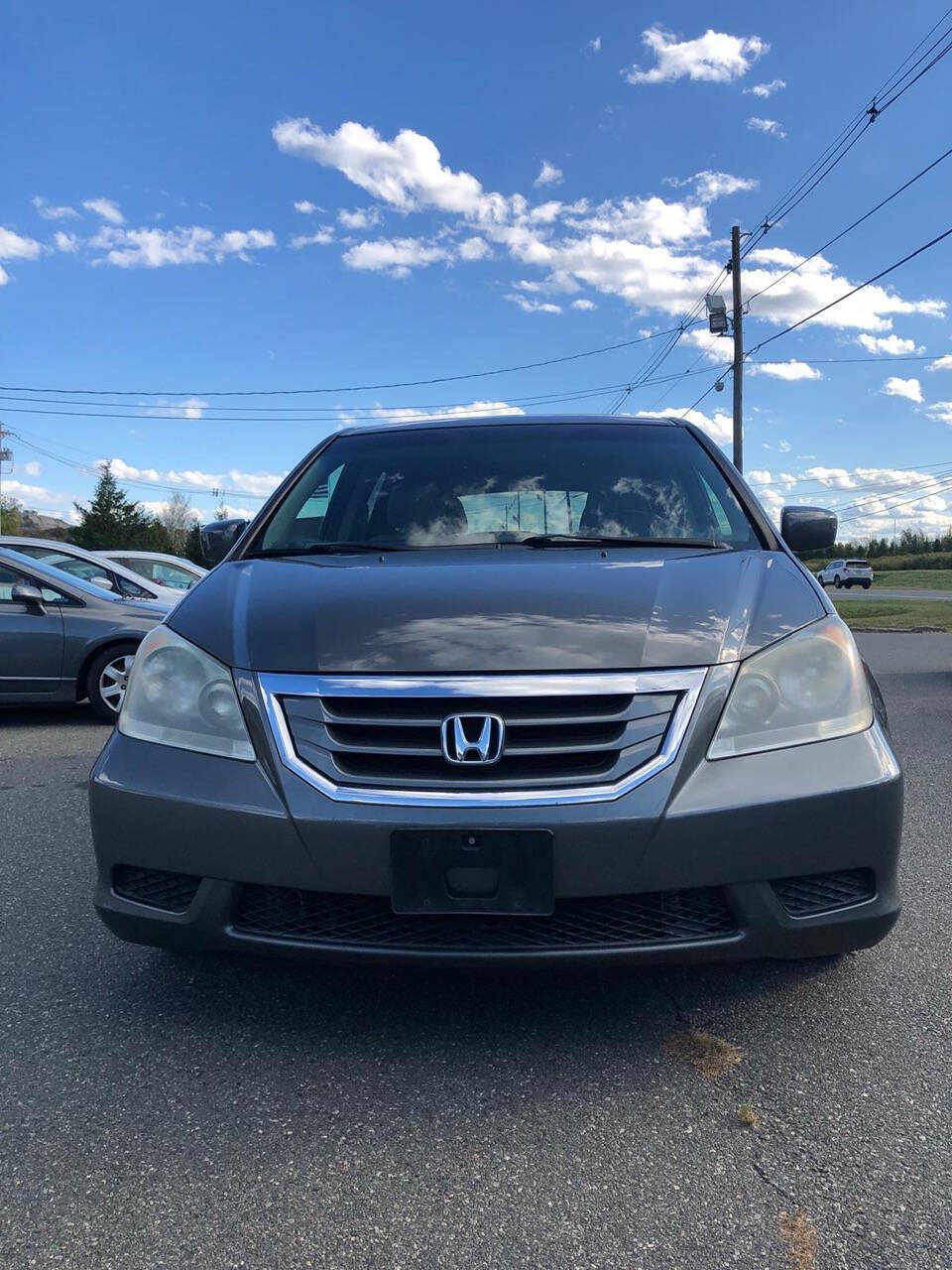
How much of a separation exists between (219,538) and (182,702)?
5.43 ft

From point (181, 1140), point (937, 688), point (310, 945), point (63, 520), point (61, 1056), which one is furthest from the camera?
point (63, 520)

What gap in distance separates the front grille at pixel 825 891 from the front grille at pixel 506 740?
0.44 m

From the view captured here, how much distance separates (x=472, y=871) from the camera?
208cm

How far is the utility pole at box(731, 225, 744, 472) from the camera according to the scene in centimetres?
2366

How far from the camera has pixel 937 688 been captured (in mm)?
8938

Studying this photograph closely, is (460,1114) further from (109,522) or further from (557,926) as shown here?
(109,522)

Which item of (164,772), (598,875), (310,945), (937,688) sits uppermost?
(164,772)

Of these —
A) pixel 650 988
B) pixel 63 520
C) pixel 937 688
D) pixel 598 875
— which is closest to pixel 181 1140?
pixel 598 875

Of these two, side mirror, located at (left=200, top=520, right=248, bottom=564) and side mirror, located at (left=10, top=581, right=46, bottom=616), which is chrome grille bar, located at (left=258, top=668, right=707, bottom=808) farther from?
side mirror, located at (left=10, top=581, right=46, bottom=616)

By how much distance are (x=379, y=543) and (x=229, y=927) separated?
145 centimetres

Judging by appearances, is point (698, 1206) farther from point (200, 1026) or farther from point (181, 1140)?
point (200, 1026)

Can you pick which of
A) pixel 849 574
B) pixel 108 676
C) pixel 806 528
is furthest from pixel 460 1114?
pixel 849 574

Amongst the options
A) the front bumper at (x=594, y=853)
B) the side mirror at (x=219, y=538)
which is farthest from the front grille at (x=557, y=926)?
the side mirror at (x=219, y=538)

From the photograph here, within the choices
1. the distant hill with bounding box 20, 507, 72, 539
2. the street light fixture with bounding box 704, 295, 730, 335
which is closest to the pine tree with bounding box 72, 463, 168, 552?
the distant hill with bounding box 20, 507, 72, 539
